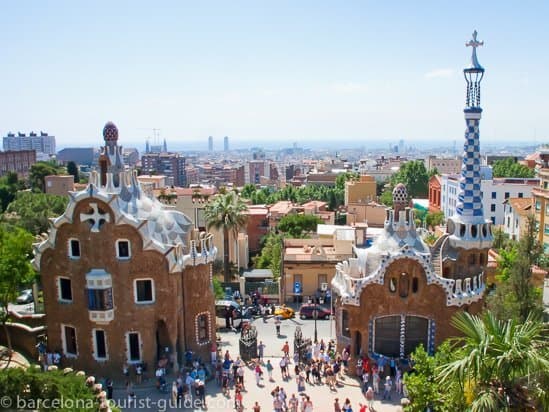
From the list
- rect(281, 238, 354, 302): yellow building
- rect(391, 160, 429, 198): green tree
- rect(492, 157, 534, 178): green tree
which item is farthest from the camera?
rect(391, 160, 429, 198): green tree

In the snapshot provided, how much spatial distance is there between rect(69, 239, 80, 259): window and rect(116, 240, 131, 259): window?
216cm

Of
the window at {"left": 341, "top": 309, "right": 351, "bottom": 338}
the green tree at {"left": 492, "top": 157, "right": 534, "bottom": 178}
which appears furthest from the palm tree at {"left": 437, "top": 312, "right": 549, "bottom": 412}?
the green tree at {"left": 492, "top": 157, "right": 534, "bottom": 178}

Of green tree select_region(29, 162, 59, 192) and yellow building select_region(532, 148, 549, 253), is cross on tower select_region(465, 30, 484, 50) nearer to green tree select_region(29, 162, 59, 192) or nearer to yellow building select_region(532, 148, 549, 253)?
yellow building select_region(532, 148, 549, 253)

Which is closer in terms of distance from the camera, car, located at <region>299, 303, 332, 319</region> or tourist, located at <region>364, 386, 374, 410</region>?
tourist, located at <region>364, 386, 374, 410</region>

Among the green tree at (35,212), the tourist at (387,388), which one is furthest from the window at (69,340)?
the green tree at (35,212)

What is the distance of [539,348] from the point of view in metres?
16.2

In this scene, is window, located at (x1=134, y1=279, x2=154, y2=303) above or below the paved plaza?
above

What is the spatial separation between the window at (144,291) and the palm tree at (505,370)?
654 inches

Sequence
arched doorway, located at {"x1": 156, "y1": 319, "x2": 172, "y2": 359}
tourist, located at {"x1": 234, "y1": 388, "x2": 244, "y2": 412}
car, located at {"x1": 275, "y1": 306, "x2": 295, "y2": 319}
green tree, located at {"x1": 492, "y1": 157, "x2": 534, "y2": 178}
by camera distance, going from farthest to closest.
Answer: green tree, located at {"x1": 492, "y1": 157, "x2": 534, "y2": 178} → car, located at {"x1": 275, "y1": 306, "x2": 295, "y2": 319} → arched doorway, located at {"x1": 156, "y1": 319, "x2": 172, "y2": 359} → tourist, located at {"x1": 234, "y1": 388, "x2": 244, "y2": 412}

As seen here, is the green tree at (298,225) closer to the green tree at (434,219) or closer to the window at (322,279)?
the window at (322,279)

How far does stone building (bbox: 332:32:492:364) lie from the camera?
92.0 feet

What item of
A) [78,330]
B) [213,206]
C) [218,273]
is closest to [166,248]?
[78,330]

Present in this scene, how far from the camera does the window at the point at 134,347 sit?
28.5 meters

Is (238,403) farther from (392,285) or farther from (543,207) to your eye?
(543,207)
